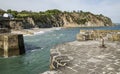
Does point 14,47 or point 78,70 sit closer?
point 78,70

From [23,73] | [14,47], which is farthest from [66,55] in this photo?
[14,47]

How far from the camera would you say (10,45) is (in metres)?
26.5

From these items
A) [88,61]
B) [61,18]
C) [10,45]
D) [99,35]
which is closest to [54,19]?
[61,18]

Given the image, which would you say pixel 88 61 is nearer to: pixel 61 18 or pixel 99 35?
pixel 99 35

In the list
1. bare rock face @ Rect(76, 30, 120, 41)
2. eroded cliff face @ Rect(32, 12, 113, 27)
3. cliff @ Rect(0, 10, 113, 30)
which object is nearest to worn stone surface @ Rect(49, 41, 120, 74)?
bare rock face @ Rect(76, 30, 120, 41)

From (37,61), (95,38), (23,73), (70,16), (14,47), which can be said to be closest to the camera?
(23,73)

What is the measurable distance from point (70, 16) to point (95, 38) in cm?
15020

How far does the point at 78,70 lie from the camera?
428 inches

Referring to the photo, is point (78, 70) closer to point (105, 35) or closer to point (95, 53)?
point (95, 53)

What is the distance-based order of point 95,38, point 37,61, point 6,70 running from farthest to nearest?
point 37,61 < point 95,38 < point 6,70

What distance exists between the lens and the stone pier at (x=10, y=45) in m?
26.4

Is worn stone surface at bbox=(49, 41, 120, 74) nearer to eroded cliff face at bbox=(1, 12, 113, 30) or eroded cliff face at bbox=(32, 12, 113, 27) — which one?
eroded cliff face at bbox=(1, 12, 113, 30)

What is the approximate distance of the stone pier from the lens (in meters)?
26.4

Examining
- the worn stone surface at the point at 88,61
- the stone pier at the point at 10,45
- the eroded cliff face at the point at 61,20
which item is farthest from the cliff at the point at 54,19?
the worn stone surface at the point at 88,61
